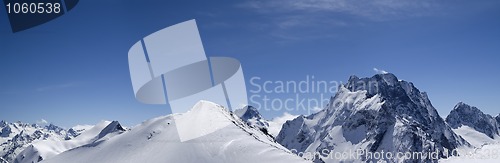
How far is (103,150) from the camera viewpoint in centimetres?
7256

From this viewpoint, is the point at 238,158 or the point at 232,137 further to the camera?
the point at 232,137

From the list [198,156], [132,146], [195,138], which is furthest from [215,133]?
[132,146]

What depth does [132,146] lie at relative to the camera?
228 feet

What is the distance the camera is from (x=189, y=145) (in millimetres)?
61438

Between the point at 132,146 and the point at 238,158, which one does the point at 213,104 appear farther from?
the point at 238,158

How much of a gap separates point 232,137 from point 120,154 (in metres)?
17.8

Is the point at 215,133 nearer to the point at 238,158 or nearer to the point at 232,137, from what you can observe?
the point at 232,137

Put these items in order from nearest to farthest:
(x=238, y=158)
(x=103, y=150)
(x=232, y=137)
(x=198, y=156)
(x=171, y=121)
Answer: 1. (x=238, y=158)
2. (x=198, y=156)
3. (x=232, y=137)
4. (x=103, y=150)
5. (x=171, y=121)

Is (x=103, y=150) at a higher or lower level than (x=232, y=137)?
lower

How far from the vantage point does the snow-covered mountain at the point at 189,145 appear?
5494cm

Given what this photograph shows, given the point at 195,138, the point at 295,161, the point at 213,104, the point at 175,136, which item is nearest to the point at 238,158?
the point at 295,161

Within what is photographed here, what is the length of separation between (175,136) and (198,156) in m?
11.9

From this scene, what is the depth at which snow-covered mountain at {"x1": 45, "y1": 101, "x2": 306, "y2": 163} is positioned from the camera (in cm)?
5494

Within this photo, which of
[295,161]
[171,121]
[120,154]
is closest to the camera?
[295,161]
